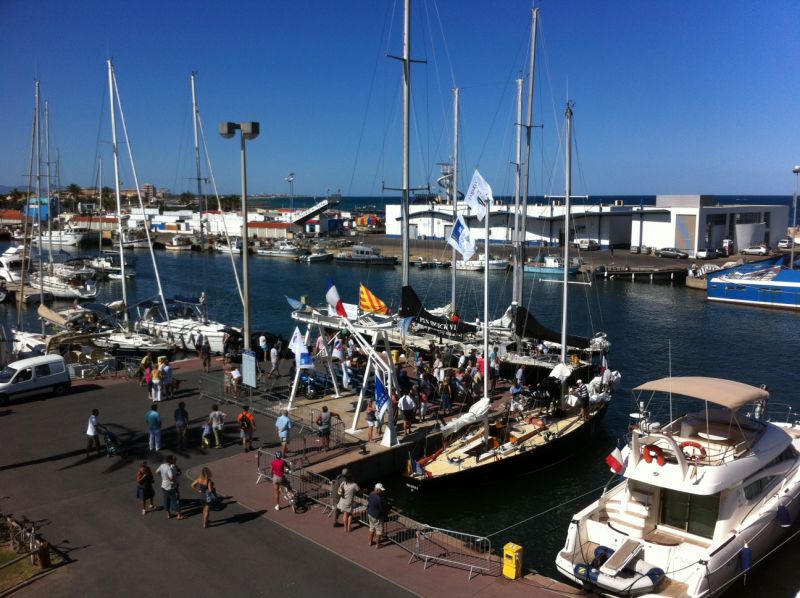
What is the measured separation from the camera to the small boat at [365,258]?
8656 cm

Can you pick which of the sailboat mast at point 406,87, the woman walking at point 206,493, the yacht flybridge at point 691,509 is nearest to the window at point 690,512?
the yacht flybridge at point 691,509

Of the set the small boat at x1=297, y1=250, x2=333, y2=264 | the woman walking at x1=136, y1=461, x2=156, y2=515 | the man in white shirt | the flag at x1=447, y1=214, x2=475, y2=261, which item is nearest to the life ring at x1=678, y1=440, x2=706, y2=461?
the flag at x1=447, y1=214, x2=475, y2=261

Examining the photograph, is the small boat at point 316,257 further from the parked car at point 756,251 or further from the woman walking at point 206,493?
the woman walking at point 206,493

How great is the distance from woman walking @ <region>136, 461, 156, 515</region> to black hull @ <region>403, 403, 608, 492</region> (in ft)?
21.1

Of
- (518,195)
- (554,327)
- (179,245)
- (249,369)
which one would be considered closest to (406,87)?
(518,195)

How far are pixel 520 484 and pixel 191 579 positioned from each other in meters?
10.4

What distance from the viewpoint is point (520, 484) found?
18.9m

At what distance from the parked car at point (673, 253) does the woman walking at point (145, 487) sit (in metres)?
75.9

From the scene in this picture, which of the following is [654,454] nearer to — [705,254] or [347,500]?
[347,500]

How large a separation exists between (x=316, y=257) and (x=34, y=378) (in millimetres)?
Result: 71011

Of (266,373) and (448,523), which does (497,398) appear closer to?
(448,523)

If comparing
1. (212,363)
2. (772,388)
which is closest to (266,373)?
(212,363)

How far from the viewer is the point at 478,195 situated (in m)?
19.4

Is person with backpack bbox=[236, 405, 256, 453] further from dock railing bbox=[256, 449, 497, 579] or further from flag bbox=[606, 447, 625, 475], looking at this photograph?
flag bbox=[606, 447, 625, 475]
